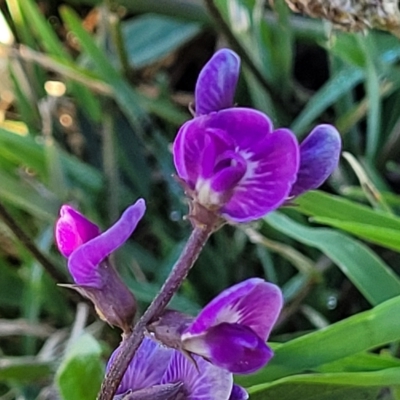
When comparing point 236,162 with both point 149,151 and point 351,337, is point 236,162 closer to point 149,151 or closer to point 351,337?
point 351,337

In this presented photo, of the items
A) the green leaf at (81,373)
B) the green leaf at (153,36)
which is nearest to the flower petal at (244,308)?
the green leaf at (81,373)

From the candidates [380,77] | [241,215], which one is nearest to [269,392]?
[241,215]

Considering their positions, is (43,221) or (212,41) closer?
(43,221)

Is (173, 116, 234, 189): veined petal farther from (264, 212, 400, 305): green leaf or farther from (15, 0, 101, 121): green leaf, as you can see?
(15, 0, 101, 121): green leaf

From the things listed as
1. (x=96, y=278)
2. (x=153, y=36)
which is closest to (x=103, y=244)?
(x=96, y=278)

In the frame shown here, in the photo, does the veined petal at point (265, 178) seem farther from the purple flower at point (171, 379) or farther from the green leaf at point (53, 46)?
the green leaf at point (53, 46)

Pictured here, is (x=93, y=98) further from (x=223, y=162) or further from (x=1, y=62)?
(x=223, y=162)

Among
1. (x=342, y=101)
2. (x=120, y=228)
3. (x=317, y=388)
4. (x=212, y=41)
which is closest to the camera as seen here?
(x=120, y=228)
